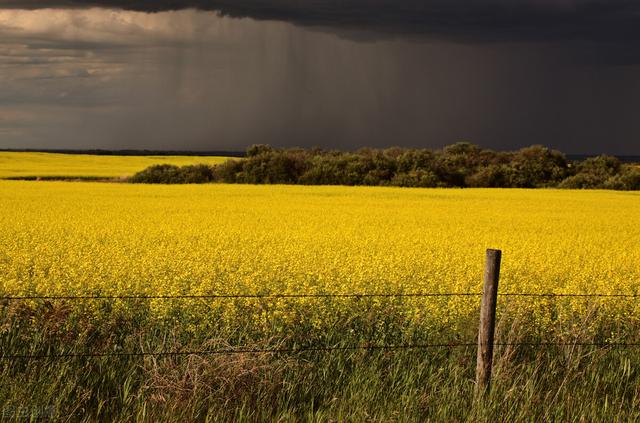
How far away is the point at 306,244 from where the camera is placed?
51.2 feet

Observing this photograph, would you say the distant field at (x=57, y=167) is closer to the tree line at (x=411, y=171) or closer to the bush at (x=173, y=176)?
the bush at (x=173, y=176)

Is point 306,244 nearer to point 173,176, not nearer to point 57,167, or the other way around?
point 173,176

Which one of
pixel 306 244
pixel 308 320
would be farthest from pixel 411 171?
pixel 308 320

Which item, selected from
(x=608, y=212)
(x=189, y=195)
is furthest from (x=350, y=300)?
(x=189, y=195)

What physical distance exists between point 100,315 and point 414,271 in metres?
5.06

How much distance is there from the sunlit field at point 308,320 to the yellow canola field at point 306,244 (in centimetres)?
7

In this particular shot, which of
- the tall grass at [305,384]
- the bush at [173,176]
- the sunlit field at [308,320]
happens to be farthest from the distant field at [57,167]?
the tall grass at [305,384]

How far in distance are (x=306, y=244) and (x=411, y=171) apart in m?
35.1

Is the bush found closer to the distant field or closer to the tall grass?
the distant field

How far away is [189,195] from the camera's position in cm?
3462

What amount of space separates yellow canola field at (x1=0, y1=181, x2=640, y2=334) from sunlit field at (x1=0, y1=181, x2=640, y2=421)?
7 centimetres

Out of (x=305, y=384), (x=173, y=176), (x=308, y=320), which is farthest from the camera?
(x=173, y=176)

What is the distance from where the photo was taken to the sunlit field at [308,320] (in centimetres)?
580

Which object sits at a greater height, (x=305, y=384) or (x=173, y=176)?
(x=305, y=384)
